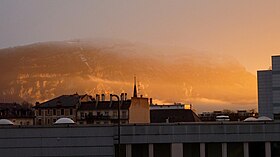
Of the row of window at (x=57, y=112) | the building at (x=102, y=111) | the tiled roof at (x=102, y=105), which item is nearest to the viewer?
the building at (x=102, y=111)

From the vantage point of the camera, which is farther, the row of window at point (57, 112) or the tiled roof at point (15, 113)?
the tiled roof at point (15, 113)

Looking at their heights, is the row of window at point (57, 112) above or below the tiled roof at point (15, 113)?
above

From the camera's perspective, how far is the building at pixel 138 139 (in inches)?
1410

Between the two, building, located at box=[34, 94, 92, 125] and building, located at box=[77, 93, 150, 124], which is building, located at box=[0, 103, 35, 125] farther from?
building, located at box=[77, 93, 150, 124]

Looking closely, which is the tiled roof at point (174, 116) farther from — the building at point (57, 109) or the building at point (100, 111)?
the building at point (57, 109)

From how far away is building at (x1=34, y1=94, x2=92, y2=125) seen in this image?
11912 centimetres

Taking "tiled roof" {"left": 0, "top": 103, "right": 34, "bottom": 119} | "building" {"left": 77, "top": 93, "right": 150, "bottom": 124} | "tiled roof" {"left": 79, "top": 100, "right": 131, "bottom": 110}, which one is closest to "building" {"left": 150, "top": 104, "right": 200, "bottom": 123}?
"building" {"left": 77, "top": 93, "right": 150, "bottom": 124}

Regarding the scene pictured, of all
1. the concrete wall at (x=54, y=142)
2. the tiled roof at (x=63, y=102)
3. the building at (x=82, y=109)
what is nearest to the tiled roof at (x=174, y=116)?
the building at (x=82, y=109)

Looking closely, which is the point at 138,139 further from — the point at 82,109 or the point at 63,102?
the point at 63,102

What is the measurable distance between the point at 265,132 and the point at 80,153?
12585mm

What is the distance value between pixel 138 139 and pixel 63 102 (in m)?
86.6

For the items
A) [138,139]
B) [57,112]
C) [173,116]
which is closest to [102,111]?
[57,112]

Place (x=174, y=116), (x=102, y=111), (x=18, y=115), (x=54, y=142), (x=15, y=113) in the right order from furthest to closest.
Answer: (x=15, y=113) → (x=18, y=115) → (x=174, y=116) → (x=102, y=111) → (x=54, y=142)

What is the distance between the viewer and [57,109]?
12019 cm
